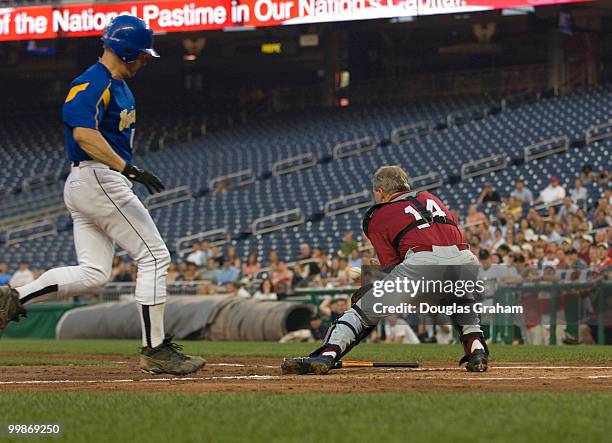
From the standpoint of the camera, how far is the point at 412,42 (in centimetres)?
3531

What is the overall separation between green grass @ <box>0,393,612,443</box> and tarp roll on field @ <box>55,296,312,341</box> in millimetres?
10801

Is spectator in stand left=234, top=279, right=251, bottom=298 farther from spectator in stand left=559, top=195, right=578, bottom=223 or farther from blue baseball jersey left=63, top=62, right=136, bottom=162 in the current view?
blue baseball jersey left=63, top=62, right=136, bottom=162

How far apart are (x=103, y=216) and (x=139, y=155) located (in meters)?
27.8

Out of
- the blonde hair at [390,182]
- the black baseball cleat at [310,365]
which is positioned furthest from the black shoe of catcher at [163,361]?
the blonde hair at [390,182]

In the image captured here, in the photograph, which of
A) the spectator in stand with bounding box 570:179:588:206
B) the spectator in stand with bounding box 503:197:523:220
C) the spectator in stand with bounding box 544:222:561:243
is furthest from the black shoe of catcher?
the spectator in stand with bounding box 570:179:588:206

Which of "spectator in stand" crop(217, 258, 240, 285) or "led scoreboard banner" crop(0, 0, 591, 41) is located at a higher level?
"led scoreboard banner" crop(0, 0, 591, 41)

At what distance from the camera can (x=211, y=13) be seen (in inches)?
1212

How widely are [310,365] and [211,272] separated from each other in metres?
13.3

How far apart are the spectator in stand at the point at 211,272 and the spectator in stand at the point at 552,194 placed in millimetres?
5654

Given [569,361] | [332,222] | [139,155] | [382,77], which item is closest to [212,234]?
[332,222]

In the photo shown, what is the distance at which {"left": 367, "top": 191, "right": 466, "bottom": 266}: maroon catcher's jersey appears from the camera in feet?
24.4

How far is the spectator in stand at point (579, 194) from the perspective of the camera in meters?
19.9

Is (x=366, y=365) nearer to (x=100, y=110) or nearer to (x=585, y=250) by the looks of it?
(x=100, y=110)

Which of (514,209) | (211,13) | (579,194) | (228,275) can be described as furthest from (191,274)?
(211,13)
